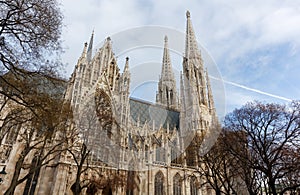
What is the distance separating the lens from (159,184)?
81.0 ft

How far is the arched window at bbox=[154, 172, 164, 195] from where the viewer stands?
78.9 ft

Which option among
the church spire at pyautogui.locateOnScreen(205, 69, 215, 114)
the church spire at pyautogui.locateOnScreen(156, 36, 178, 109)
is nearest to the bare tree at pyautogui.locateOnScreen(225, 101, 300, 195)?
the church spire at pyautogui.locateOnScreen(205, 69, 215, 114)

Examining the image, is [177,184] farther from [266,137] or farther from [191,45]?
[191,45]

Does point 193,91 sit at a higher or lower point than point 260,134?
higher

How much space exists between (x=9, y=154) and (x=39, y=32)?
16.3 metres

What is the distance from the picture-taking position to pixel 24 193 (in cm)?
1770

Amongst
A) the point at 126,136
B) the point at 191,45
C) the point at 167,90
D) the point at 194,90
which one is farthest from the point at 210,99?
the point at 126,136

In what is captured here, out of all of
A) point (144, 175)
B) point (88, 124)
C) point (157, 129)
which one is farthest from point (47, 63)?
point (157, 129)

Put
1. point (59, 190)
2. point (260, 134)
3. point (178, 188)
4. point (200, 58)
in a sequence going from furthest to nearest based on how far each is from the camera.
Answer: point (200, 58) → point (178, 188) → point (59, 190) → point (260, 134)

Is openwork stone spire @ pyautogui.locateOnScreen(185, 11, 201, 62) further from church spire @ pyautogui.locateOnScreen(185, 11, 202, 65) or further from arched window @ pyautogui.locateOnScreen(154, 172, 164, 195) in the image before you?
arched window @ pyautogui.locateOnScreen(154, 172, 164, 195)

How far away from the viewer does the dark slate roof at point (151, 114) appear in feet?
112

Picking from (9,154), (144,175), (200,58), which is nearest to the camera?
(9,154)

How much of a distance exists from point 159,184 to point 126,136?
7.54 meters

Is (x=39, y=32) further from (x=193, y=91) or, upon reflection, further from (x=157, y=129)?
(x=193, y=91)
